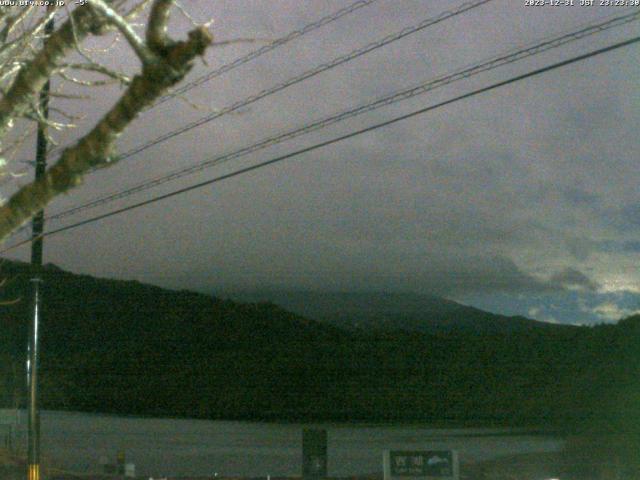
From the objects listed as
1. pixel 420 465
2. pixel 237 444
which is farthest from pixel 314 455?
pixel 237 444

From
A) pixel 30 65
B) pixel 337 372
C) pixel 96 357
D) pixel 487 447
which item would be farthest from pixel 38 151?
pixel 337 372

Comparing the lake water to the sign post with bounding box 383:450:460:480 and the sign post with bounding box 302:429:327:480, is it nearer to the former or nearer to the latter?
the sign post with bounding box 302:429:327:480

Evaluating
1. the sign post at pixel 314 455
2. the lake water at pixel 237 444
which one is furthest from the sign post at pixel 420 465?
the lake water at pixel 237 444

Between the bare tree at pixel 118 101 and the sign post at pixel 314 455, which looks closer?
the bare tree at pixel 118 101

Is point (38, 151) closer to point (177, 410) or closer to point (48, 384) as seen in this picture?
point (48, 384)

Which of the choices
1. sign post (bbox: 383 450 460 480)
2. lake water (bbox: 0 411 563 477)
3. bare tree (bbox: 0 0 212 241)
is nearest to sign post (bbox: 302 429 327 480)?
lake water (bbox: 0 411 563 477)

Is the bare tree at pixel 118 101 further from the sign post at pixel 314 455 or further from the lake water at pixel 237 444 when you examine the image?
the lake water at pixel 237 444

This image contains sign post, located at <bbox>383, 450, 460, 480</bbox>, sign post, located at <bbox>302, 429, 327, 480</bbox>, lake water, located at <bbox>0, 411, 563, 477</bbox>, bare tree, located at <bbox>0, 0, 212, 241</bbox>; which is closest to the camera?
bare tree, located at <bbox>0, 0, 212, 241</bbox>
